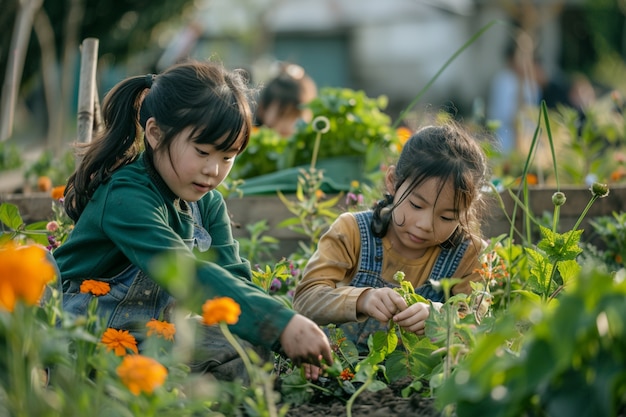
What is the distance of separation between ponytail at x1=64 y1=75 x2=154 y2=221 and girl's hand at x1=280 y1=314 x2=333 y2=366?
2.55 feet

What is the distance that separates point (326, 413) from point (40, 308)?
69 centimetres

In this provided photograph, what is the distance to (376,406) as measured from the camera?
2.22 metres

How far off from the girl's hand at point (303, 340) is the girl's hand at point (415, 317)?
0.34 metres

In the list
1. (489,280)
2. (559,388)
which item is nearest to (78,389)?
(559,388)

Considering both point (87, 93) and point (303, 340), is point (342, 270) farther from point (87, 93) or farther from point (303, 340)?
point (87, 93)

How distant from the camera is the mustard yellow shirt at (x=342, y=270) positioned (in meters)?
2.81

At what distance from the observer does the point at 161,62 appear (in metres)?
14.4

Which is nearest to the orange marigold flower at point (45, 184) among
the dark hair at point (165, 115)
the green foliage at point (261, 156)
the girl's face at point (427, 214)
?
the green foliage at point (261, 156)

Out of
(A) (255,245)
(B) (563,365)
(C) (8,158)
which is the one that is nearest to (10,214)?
(A) (255,245)

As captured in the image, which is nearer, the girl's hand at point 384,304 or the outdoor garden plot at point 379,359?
the outdoor garden plot at point 379,359

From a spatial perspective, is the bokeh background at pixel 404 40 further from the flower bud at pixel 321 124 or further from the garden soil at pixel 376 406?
the garden soil at pixel 376 406

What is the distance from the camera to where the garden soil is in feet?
7.06

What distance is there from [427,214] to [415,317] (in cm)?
47

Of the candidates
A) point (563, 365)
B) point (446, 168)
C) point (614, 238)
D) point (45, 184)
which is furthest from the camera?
point (45, 184)
